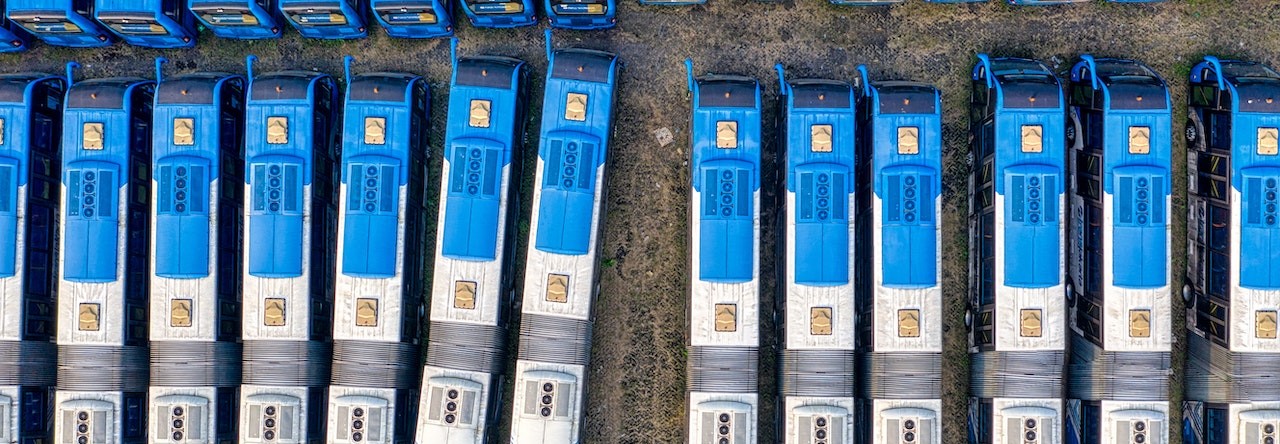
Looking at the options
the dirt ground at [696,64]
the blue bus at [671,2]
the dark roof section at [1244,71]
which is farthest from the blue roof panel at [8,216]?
the dark roof section at [1244,71]

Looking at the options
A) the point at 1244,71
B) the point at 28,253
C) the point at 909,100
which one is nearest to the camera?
the point at 909,100

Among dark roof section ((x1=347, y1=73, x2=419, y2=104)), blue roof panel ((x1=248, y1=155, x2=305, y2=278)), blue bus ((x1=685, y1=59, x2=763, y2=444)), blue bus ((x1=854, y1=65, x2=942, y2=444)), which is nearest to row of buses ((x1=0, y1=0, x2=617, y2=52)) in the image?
dark roof section ((x1=347, y1=73, x2=419, y2=104))

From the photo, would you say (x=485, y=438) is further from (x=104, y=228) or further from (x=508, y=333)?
(x=104, y=228)

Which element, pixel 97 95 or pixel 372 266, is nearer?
pixel 372 266

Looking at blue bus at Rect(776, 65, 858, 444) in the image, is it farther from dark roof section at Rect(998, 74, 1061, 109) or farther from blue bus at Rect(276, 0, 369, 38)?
blue bus at Rect(276, 0, 369, 38)

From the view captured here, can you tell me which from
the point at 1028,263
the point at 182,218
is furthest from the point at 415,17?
the point at 1028,263

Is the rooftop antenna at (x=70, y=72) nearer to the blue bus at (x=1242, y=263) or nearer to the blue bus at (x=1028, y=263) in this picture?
the blue bus at (x=1028, y=263)

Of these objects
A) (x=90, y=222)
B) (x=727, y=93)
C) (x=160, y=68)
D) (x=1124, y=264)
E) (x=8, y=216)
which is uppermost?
(x=160, y=68)

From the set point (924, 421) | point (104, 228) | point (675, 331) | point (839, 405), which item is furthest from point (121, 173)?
point (924, 421)

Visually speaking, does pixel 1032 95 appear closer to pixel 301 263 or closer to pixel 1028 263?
pixel 1028 263
